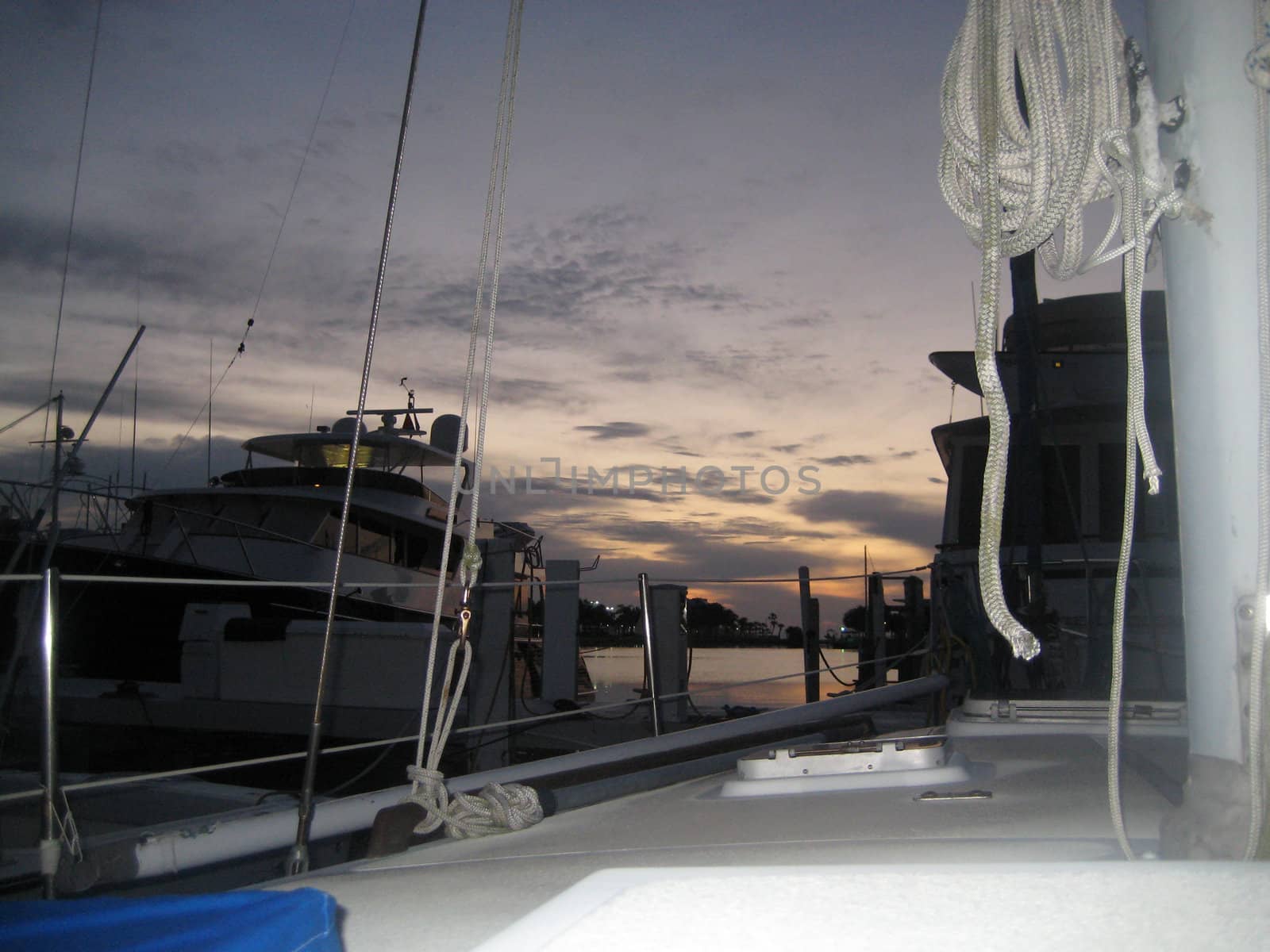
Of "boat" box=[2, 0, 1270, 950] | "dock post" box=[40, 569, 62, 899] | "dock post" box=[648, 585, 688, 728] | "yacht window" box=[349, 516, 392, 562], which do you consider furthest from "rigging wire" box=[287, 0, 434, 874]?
"yacht window" box=[349, 516, 392, 562]

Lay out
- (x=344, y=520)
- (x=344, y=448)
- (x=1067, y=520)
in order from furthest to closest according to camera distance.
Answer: (x=344, y=448)
(x=1067, y=520)
(x=344, y=520)

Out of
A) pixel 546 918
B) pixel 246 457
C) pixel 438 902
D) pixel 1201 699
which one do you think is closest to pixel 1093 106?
pixel 1201 699

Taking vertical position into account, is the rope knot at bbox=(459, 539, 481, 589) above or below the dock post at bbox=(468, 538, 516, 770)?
above

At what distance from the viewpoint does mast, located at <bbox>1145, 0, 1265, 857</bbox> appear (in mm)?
1278

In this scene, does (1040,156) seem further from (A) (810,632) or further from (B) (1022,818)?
(A) (810,632)

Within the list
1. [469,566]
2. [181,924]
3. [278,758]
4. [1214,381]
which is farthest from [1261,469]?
[278,758]

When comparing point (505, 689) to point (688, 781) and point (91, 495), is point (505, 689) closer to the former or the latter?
point (688, 781)

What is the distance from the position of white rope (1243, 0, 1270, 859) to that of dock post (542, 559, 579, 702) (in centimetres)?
612

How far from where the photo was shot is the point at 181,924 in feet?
3.28

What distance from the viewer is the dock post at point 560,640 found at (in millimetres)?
7227

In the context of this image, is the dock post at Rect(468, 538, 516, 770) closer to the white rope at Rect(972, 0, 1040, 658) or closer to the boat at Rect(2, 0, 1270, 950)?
the boat at Rect(2, 0, 1270, 950)

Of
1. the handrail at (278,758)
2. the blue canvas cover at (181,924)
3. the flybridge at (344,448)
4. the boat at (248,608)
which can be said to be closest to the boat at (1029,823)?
the blue canvas cover at (181,924)

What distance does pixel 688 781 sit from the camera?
2834 millimetres

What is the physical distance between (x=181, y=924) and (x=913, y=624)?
9505 millimetres
